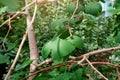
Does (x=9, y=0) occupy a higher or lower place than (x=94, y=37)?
higher

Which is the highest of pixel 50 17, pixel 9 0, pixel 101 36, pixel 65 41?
pixel 9 0

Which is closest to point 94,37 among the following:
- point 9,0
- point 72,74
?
point 72,74

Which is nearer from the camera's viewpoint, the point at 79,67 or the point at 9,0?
the point at 9,0

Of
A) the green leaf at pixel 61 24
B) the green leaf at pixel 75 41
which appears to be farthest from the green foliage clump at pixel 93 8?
the green leaf at pixel 75 41

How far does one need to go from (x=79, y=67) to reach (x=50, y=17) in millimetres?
3823

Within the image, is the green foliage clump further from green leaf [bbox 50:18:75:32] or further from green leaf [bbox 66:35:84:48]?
green leaf [bbox 66:35:84:48]

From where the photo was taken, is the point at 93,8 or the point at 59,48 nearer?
the point at 59,48

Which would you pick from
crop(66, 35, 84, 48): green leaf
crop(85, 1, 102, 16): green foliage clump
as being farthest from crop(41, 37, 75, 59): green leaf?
crop(85, 1, 102, 16): green foliage clump

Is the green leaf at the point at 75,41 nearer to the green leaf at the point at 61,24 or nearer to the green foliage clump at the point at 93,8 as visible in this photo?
the green leaf at the point at 61,24

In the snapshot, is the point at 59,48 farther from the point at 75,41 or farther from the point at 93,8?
the point at 93,8

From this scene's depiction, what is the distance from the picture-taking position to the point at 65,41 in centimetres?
91

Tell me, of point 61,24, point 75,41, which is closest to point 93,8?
point 61,24

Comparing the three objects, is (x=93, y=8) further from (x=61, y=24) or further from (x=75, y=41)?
(x=75, y=41)

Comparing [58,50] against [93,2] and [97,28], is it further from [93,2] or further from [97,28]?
[97,28]
